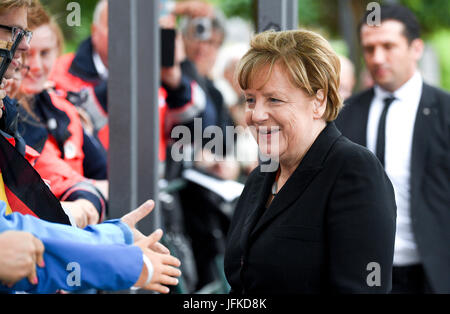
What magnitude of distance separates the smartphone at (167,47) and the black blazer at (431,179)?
0.94m

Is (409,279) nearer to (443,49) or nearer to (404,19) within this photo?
(404,19)

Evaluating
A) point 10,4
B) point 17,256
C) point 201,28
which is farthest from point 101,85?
point 201,28

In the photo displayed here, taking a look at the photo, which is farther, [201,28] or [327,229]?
[201,28]

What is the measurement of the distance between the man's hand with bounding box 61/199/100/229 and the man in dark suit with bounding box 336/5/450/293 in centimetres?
136

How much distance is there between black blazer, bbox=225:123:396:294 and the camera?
198 centimetres

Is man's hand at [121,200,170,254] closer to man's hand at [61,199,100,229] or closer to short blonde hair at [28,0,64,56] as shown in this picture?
man's hand at [61,199,100,229]

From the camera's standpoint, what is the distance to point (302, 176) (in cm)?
Result: 212

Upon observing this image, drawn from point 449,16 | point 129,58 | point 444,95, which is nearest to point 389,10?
point 444,95

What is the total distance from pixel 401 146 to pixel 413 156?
0.27 feet

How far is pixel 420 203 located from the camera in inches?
138

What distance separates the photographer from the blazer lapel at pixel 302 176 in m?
2.10

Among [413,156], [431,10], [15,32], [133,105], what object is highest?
[431,10]

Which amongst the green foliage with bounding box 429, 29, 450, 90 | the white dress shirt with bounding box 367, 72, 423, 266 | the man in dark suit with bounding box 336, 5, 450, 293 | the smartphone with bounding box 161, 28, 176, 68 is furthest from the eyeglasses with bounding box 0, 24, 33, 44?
the green foliage with bounding box 429, 29, 450, 90

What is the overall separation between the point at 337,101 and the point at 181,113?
7.07ft
